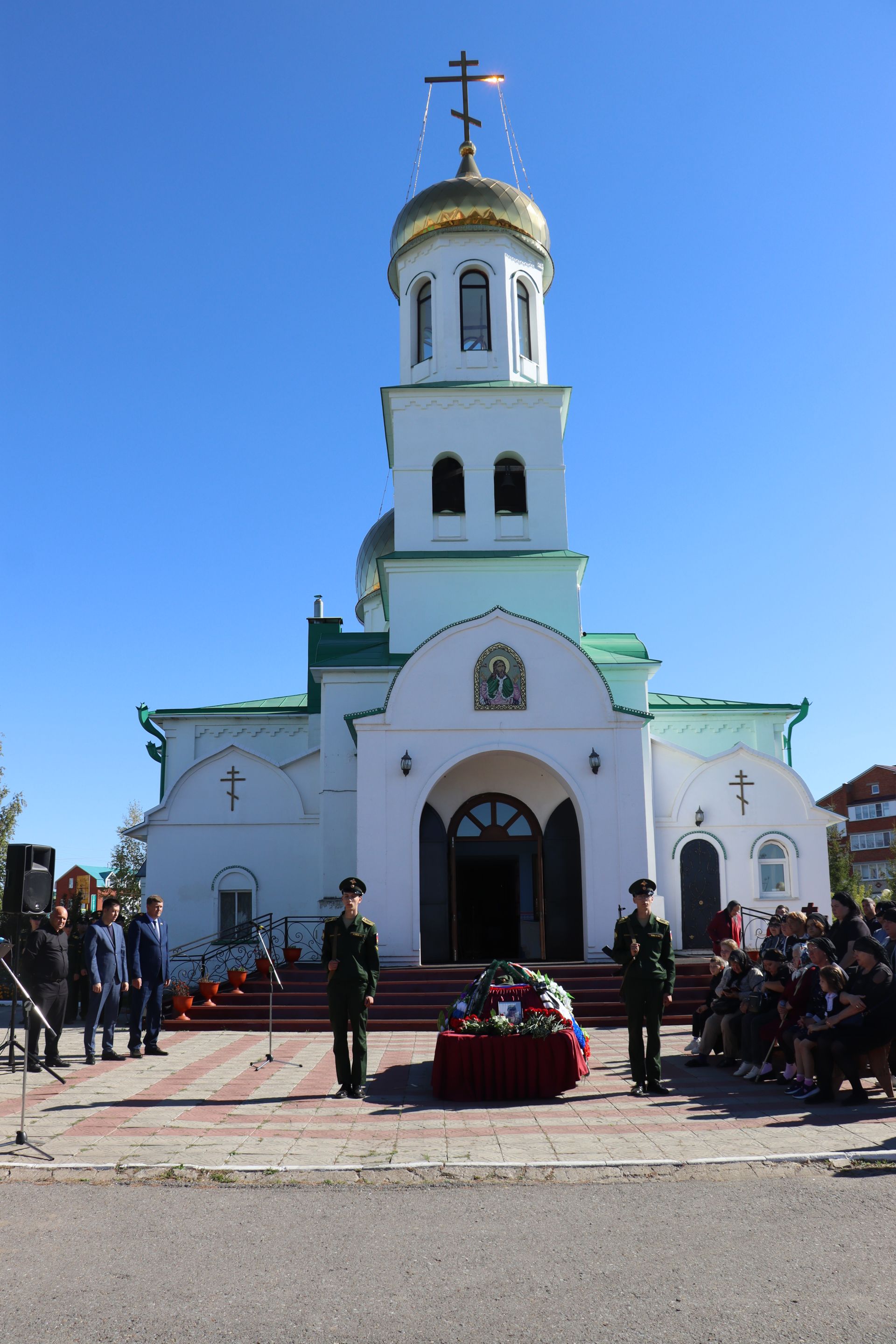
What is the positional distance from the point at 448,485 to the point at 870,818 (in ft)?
139

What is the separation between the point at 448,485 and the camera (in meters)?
20.1

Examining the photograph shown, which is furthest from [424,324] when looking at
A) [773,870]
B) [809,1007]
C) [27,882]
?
[809,1007]

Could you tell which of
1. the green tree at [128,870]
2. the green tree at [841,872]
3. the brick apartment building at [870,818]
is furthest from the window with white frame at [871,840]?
the green tree at [128,870]

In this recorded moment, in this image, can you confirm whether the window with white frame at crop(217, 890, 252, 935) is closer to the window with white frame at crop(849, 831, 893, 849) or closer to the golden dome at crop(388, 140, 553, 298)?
the golden dome at crop(388, 140, 553, 298)

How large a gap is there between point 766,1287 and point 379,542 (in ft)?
87.5

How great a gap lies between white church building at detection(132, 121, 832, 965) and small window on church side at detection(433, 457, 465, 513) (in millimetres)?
45

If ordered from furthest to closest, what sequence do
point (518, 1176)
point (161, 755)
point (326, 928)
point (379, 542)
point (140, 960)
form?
point (379, 542) < point (161, 755) < point (140, 960) < point (326, 928) < point (518, 1176)

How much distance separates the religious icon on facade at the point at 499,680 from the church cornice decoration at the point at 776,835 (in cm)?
545

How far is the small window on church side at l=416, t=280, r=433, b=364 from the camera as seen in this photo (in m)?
21.3


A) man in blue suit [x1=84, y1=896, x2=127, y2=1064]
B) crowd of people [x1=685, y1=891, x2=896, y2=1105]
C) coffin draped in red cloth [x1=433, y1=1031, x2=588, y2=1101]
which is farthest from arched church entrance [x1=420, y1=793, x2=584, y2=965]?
coffin draped in red cloth [x1=433, y1=1031, x2=588, y2=1101]

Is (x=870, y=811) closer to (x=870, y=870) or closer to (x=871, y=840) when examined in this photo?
(x=871, y=840)

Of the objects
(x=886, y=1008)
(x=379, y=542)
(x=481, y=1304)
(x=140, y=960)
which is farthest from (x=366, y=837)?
(x=379, y=542)

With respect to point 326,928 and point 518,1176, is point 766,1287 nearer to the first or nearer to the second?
point 518,1176

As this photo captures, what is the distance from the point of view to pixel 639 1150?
6.40 meters
